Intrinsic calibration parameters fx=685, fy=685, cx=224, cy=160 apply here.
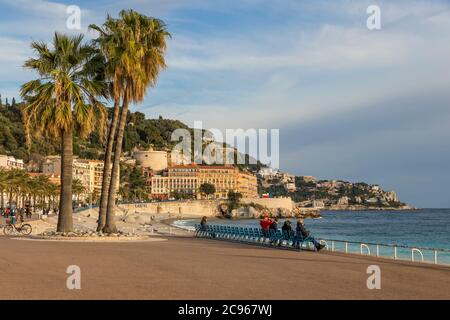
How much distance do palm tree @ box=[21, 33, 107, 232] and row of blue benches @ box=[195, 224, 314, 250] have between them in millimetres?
8700

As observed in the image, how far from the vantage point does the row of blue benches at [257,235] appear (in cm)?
2711

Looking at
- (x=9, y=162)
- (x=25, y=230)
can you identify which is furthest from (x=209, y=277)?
(x=9, y=162)

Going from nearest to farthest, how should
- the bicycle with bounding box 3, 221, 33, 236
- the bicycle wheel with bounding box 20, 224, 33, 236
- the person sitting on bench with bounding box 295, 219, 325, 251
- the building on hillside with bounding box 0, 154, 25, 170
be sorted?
the person sitting on bench with bounding box 295, 219, 325, 251, the bicycle with bounding box 3, 221, 33, 236, the bicycle wheel with bounding box 20, 224, 33, 236, the building on hillside with bounding box 0, 154, 25, 170

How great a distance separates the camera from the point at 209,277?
14805mm

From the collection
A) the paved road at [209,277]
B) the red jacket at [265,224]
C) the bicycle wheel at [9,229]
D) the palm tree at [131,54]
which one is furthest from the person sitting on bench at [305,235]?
the bicycle wheel at [9,229]

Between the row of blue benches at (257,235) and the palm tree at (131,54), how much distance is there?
22.2ft

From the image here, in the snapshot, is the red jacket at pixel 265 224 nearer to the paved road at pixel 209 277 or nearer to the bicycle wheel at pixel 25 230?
the paved road at pixel 209 277


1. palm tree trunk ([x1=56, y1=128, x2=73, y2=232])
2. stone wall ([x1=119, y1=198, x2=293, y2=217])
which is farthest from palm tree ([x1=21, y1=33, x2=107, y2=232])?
stone wall ([x1=119, y1=198, x2=293, y2=217])

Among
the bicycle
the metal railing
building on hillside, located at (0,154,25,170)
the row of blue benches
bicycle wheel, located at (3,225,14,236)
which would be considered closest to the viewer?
the metal railing

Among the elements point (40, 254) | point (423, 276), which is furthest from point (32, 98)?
point (423, 276)

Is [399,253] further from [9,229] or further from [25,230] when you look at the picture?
[9,229]

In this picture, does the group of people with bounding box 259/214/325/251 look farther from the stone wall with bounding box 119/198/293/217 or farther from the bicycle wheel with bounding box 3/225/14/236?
the stone wall with bounding box 119/198/293/217

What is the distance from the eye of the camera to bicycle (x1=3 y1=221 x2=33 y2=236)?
37.5 m
